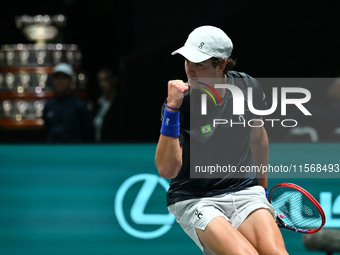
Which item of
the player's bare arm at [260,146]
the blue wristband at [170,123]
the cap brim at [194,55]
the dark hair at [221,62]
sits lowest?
the player's bare arm at [260,146]

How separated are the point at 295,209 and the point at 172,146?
0.88 m

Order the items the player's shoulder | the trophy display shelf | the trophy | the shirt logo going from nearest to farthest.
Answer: the shirt logo → the player's shoulder → the trophy display shelf → the trophy

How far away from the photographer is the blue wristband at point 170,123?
146 inches

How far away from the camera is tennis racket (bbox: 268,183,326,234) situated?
416cm

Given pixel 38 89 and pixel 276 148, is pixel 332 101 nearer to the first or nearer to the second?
pixel 276 148

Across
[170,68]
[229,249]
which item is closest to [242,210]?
[229,249]

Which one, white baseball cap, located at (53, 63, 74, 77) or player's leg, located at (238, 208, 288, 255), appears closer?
player's leg, located at (238, 208, 288, 255)

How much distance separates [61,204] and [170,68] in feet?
4.61

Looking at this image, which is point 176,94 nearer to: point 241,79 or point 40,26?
point 241,79

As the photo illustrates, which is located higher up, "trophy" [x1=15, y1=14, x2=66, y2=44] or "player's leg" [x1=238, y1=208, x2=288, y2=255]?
"trophy" [x1=15, y1=14, x2=66, y2=44]

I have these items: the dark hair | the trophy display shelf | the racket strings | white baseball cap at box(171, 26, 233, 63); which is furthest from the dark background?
white baseball cap at box(171, 26, 233, 63)

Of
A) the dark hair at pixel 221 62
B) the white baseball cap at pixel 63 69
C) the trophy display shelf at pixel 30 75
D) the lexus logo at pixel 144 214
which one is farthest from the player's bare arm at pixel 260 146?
the trophy display shelf at pixel 30 75

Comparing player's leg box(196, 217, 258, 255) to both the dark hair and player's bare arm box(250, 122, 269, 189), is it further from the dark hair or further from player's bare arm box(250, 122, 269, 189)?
the dark hair

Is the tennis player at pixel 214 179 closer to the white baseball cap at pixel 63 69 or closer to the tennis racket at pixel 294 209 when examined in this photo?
the tennis racket at pixel 294 209
